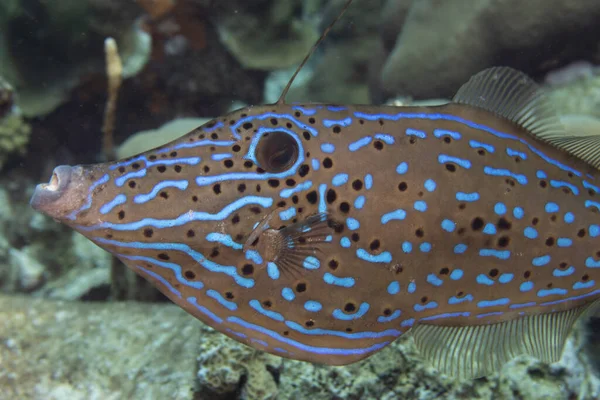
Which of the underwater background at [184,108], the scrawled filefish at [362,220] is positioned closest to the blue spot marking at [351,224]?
the scrawled filefish at [362,220]

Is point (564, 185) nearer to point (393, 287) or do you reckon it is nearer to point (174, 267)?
point (393, 287)

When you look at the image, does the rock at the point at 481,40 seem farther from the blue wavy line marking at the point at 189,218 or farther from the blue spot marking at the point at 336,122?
the blue wavy line marking at the point at 189,218

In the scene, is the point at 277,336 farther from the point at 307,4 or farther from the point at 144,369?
the point at 307,4

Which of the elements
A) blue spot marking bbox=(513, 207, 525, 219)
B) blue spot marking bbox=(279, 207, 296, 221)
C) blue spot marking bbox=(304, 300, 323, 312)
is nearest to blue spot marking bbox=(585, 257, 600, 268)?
blue spot marking bbox=(513, 207, 525, 219)

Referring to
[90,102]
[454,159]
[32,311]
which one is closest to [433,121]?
[454,159]

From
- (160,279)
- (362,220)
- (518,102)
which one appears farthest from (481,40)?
(160,279)

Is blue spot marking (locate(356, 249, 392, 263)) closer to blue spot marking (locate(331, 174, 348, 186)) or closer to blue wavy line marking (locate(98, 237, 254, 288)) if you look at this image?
blue spot marking (locate(331, 174, 348, 186))
